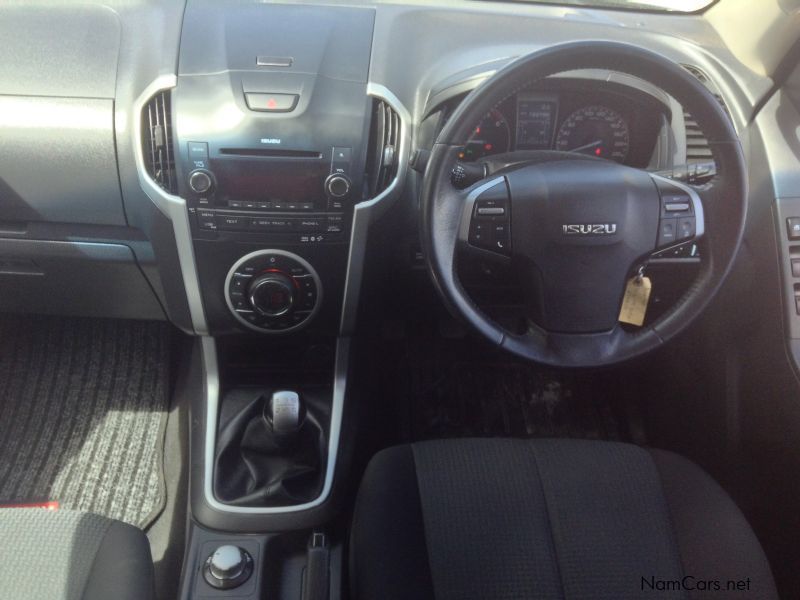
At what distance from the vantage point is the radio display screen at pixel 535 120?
1382 millimetres

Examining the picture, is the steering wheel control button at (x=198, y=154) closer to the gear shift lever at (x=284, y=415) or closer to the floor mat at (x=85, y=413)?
the gear shift lever at (x=284, y=415)

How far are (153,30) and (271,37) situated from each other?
0.74 ft

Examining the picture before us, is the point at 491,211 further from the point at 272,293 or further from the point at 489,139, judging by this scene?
the point at 272,293

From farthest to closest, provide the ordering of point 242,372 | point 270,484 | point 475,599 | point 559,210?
point 242,372 → point 270,484 → point 559,210 → point 475,599

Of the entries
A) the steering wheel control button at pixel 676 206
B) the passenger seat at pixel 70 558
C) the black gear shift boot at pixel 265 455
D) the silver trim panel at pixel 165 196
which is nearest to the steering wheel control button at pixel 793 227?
the steering wheel control button at pixel 676 206

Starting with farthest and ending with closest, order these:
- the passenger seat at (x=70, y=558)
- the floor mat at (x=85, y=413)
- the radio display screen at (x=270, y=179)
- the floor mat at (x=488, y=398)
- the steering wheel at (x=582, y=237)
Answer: the floor mat at (x=488, y=398)
the floor mat at (x=85, y=413)
the radio display screen at (x=270, y=179)
the steering wheel at (x=582, y=237)
the passenger seat at (x=70, y=558)

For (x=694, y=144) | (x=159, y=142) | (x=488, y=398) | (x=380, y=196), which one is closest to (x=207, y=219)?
(x=159, y=142)

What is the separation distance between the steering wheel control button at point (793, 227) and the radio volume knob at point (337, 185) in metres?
0.81

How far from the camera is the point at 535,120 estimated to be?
140cm

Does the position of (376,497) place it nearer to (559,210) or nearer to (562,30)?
(559,210)

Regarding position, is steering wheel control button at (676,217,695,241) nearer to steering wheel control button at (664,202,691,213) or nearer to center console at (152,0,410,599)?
steering wheel control button at (664,202,691,213)

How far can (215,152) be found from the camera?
1283mm

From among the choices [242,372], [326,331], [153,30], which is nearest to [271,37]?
[153,30]

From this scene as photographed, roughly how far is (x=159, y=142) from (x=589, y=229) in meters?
0.74
